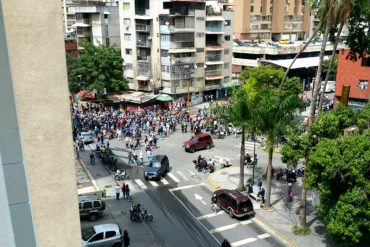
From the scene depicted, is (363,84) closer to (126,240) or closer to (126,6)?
(126,240)

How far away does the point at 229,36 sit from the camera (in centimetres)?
6269

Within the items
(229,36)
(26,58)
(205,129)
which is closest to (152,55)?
(229,36)

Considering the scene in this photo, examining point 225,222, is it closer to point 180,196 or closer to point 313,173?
point 180,196

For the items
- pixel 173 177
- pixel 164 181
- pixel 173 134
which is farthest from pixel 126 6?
pixel 164 181

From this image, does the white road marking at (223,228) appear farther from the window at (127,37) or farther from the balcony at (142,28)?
the window at (127,37)

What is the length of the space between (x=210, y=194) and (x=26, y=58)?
2289 cm

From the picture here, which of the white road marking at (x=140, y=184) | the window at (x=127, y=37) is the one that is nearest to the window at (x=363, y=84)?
the white road marking at (x=140, y=184)

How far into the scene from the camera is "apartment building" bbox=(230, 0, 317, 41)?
87.9 m

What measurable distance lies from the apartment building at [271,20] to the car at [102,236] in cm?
7337

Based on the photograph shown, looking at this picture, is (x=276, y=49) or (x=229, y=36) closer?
(x=229, y=36)

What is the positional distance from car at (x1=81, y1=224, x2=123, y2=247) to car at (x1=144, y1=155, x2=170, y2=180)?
30.6 ft

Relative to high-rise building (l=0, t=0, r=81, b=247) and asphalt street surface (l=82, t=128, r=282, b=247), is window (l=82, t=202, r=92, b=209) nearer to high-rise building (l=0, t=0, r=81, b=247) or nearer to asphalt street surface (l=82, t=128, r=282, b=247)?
asphalt street surface (l=82, t=128, r=282, b=247)

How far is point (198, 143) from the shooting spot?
123 feet

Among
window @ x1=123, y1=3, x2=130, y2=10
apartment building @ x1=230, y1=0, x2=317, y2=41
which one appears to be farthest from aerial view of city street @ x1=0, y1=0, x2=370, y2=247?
apartment building @ x1=230, y1=0, x2=317, y2=41
